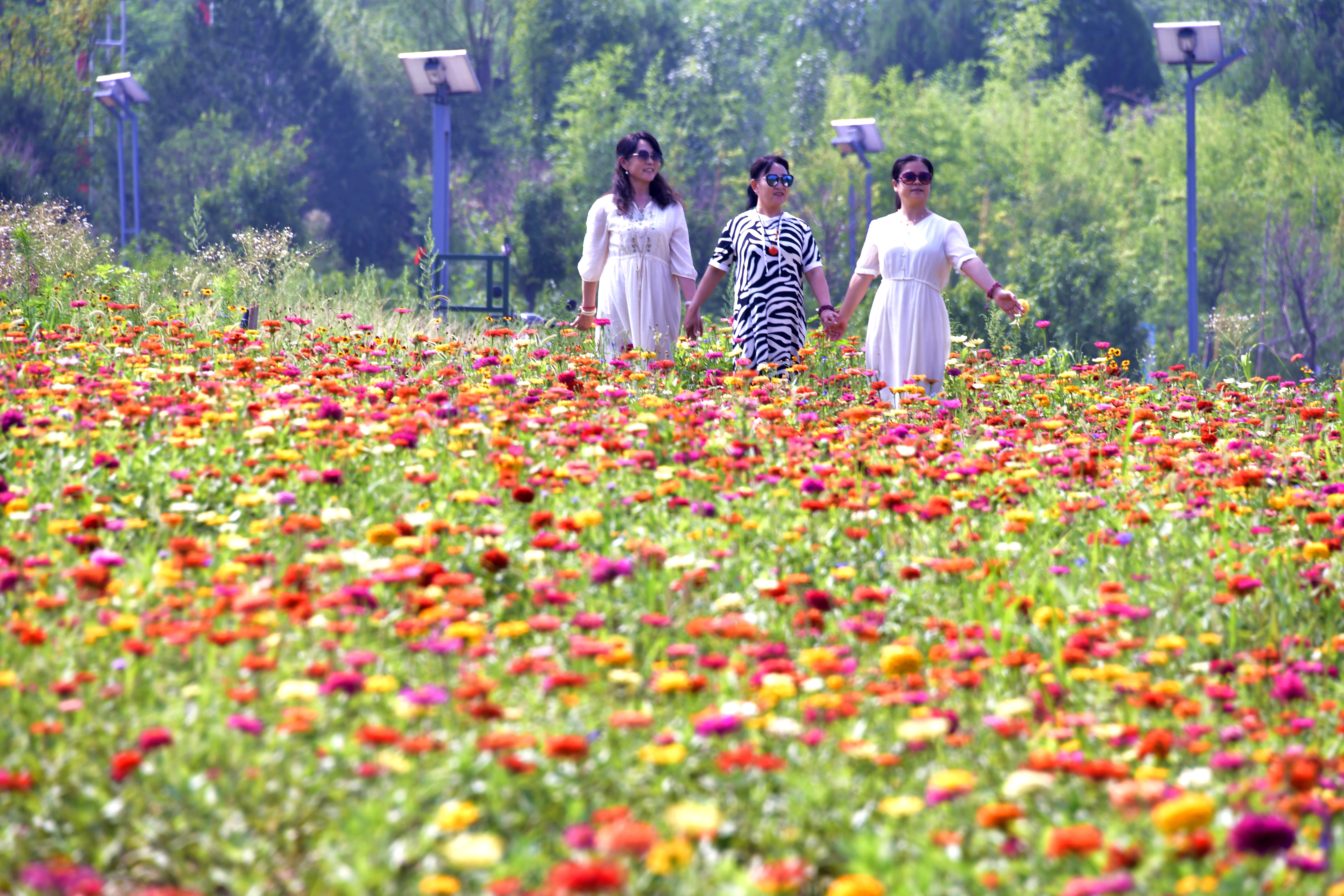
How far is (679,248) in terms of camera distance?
22.8 ft

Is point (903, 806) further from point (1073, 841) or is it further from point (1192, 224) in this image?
point (1192, 224)

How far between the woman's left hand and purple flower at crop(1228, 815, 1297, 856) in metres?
4.35

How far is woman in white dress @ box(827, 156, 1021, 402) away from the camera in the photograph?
21.2 ft

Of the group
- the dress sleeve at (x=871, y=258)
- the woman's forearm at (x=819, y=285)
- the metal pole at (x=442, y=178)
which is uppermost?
the metal pole at (x=442, y=178)

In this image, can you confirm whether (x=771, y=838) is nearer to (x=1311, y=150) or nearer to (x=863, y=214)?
(x=863, y=214)

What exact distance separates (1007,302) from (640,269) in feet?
6.16

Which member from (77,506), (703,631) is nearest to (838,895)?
(703,631)

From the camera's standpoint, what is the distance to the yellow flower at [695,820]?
2.02 m

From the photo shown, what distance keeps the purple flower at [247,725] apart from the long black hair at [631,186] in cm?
470

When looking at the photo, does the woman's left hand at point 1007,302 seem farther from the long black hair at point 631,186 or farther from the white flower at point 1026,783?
the white flower at point 1026,783

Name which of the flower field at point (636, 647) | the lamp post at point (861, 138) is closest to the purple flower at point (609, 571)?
the flower field at point (636, 647)

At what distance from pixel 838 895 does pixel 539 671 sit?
0.96 metres

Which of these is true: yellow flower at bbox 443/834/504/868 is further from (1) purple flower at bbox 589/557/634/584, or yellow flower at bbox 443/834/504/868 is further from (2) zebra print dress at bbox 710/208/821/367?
(2) zebra print dress at bbox 710/208/821/367

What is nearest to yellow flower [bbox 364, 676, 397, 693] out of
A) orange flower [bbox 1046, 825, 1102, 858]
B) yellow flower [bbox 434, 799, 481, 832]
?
yellow flower [bbox 434, 799, 481, 832]
